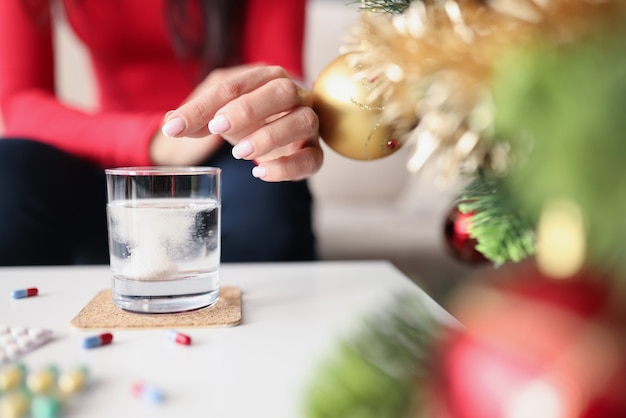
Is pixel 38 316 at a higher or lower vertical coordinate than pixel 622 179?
lower

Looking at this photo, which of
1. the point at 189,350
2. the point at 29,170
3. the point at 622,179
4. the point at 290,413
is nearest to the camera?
the point at 622,179

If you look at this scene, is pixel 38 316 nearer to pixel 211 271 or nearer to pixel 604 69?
pixel 211 271

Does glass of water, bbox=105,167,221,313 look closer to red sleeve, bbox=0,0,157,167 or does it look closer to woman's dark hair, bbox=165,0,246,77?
red sleeve, bbox=0,0,157,167

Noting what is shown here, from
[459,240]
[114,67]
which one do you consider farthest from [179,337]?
[114,67]

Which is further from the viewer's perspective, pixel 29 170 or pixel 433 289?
pixel 29 170

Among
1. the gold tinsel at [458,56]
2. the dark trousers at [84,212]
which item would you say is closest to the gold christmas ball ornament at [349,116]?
the gold tinsel at [458,56]

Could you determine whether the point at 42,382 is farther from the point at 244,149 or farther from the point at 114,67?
the point at 114,67

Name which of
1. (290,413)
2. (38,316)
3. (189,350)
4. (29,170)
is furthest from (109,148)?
(290,413)

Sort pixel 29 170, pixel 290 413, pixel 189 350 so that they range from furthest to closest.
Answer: pixel 29 170
pixel 189 350
pixel 290 413
